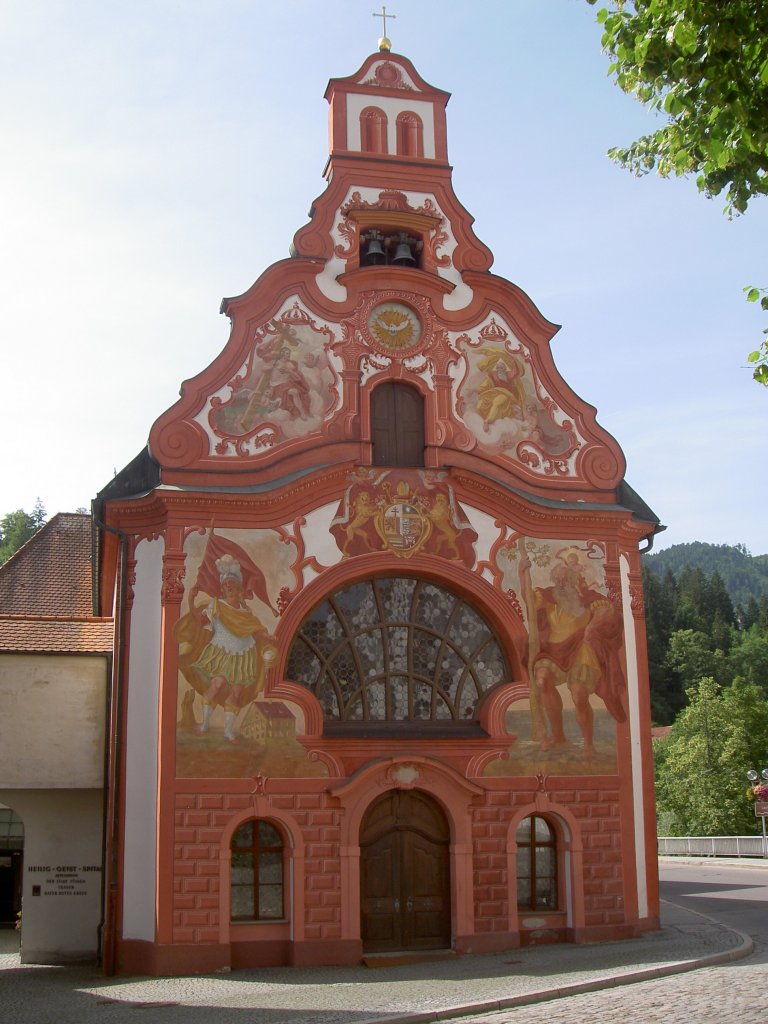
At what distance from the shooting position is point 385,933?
1952 centimetres

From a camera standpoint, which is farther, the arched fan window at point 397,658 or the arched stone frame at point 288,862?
the arched fan window at point 397,658

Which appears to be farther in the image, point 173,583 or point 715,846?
point 715,846

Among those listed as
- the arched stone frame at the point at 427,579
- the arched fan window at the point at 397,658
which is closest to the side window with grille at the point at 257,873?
the arched stone frame at the point at 427,579

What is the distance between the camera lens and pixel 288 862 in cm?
1922

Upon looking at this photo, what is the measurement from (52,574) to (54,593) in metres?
0.90

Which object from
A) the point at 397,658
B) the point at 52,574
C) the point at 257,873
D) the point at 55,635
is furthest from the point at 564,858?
the point at 52,574

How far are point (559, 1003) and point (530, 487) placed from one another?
9493mm

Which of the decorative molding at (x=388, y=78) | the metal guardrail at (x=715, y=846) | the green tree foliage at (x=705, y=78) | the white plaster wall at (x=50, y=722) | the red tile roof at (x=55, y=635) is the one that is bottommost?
the metal guardrail at (x=715, y=846)

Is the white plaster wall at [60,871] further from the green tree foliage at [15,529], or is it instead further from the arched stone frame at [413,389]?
the green tree foliage at [15,529]

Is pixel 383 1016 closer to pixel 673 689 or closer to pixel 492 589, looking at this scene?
pixel 492 589

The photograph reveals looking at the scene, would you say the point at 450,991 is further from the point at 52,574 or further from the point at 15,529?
the point at 15,529

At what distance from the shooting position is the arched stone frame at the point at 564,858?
20.0 m

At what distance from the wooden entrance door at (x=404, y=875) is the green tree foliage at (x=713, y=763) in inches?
1516

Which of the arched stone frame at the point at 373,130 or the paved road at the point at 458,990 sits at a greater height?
the arched stone frame at the point at 373,130
